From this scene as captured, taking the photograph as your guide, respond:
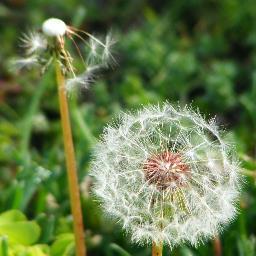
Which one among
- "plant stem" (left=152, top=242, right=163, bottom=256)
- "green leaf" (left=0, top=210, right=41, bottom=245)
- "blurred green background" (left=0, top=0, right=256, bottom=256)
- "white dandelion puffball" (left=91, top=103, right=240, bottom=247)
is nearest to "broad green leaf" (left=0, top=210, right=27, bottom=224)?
"green leaf" (left=0, top=210, right=41, bottom=245)

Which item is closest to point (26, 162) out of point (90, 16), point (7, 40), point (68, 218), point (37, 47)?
point (68, 218)

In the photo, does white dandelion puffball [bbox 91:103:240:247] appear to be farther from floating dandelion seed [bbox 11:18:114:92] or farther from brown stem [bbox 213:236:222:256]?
brown stem [bbox 213:236:222:256]

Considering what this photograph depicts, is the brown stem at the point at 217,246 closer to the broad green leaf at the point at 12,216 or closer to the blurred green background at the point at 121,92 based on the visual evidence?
the blurred green background at the point at 121,92

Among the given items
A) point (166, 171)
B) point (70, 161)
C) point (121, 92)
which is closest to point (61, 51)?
point (70, 161)

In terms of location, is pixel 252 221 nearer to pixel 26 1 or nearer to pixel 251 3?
pixel 251 3

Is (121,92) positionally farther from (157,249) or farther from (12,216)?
(157,249)

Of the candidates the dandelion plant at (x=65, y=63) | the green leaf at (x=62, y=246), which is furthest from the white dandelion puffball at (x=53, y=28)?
the green leaf at (x=62, y=246)
